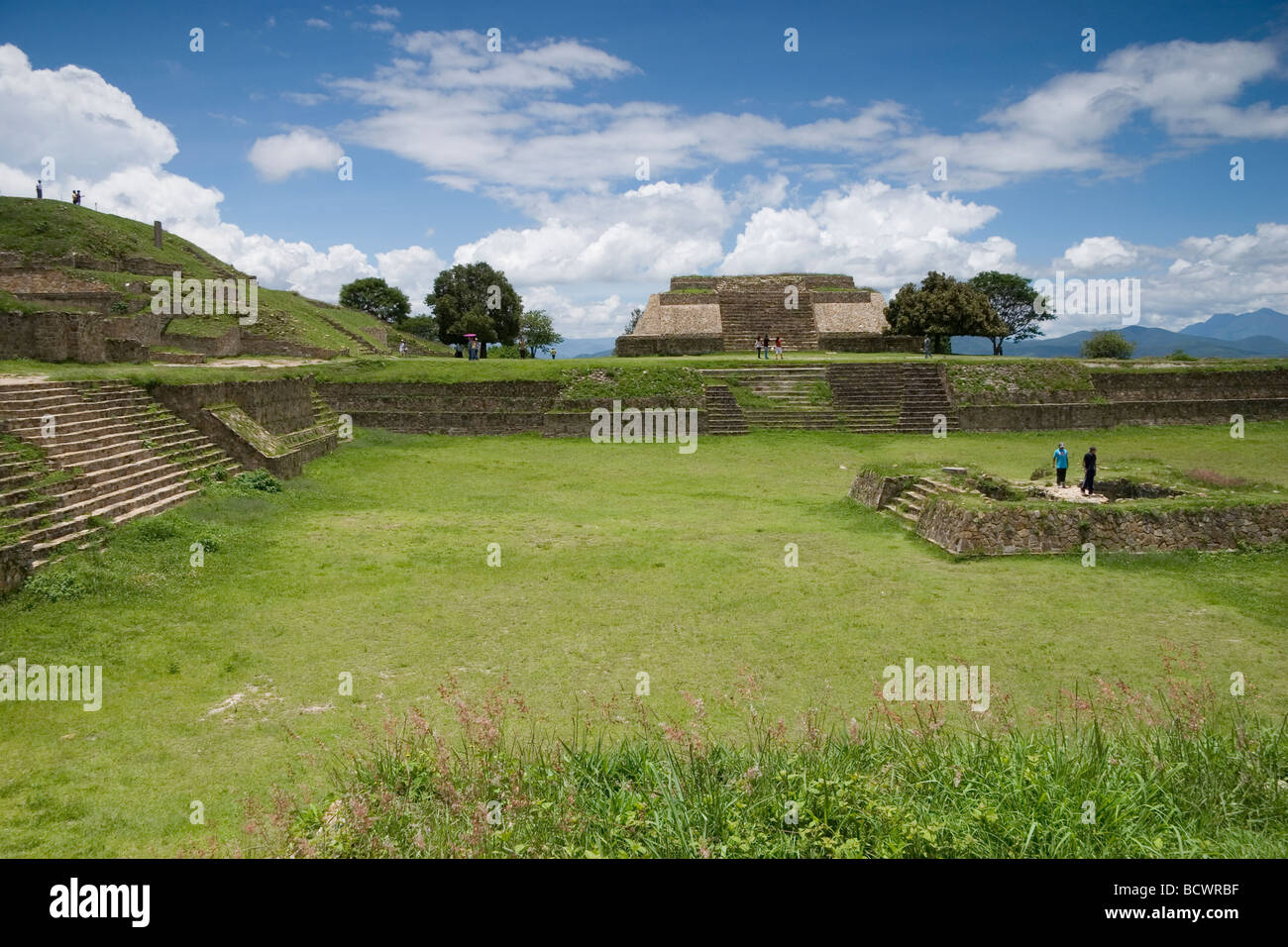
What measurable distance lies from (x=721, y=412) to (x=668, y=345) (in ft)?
33.1

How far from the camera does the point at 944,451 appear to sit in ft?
71.2

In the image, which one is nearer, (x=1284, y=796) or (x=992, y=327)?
(x=1284, y=796)

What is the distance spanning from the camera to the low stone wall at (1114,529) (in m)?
11.6

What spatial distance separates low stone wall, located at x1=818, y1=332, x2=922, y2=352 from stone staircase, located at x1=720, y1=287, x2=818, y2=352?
1.46 metres

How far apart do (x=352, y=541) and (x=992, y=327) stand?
33.6 meters

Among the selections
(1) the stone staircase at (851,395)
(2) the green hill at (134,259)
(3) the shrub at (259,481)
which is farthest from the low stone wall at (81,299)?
(1) the stone staircase at (851,395)

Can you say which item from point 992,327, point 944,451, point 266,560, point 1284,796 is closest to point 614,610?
point 266,560

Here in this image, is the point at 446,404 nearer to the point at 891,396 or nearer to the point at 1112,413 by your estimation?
the point at 891,396

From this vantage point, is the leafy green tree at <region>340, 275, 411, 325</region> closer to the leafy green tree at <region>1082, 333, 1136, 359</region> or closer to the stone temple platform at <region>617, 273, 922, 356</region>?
the stone temple platform at <region>617, 273, 922, 356</region>

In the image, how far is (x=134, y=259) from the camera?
40.1m

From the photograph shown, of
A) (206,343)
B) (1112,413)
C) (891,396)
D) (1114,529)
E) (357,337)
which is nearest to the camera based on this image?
(1114,529)

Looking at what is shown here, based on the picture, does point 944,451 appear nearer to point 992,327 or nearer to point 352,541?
point 352,541

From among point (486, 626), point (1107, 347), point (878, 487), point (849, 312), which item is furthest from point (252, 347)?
point (1107, 347)
